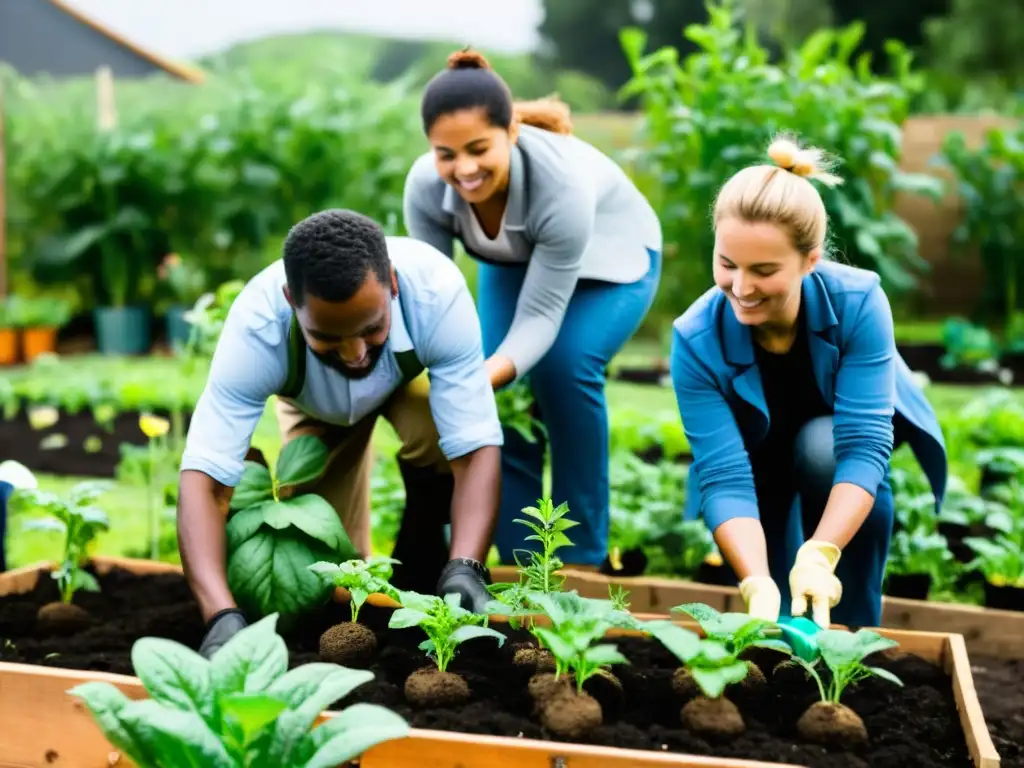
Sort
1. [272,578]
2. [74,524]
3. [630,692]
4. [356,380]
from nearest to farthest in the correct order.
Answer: [630,692]
[272,578]
[356,380]
[74,524]

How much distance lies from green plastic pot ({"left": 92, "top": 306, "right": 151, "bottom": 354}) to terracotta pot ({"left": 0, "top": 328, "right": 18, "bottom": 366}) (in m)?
0.61

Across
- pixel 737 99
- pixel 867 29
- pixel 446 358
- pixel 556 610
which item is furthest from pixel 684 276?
pixel 867 29

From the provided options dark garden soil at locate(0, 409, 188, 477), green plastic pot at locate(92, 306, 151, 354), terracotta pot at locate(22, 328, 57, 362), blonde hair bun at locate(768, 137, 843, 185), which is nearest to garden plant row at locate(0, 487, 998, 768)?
blonde hair bun at locate(768, 137, 843, 185)

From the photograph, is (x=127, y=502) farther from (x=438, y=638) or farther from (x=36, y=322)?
(x=36, y=322)

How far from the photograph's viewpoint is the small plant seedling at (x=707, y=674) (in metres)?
1.76

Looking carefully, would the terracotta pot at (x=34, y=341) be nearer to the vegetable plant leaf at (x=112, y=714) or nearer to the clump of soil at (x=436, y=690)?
the clump of soil at (x=436, y=690)

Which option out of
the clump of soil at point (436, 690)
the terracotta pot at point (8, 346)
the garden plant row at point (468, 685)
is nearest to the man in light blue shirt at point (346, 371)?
the garden plant row at point (468, 685)

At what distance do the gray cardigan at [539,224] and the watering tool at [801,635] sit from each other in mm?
966

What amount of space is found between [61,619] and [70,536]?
19 cm

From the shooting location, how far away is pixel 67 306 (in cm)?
783

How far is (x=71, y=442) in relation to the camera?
4.96m

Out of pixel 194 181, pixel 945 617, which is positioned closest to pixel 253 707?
pixel 945 617

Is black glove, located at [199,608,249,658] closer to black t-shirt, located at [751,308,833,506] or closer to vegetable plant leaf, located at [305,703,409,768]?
vegetable plant leaf, located at [305,703,409,768]

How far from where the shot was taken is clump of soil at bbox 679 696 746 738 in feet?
6.13
